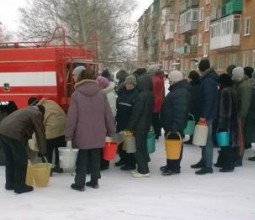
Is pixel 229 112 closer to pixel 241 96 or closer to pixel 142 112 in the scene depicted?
pixel 241 96

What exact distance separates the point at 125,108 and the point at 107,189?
4.59 feet

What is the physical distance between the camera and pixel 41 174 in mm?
6227

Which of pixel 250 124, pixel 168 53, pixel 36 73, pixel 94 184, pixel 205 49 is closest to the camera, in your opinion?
pixel 94 184

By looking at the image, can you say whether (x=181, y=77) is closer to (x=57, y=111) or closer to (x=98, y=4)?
(x=57, y=111)

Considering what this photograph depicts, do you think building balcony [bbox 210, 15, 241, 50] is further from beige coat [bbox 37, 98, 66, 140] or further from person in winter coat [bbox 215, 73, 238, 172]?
beige coat [bbox 37, 98, 66, 140]

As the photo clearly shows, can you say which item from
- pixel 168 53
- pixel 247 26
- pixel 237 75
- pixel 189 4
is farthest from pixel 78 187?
pixel 168 53

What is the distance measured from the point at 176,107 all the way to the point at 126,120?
0.88 m

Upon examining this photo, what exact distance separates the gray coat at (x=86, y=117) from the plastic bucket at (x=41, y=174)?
1.94 feet

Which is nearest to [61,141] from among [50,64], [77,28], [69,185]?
[69,185]

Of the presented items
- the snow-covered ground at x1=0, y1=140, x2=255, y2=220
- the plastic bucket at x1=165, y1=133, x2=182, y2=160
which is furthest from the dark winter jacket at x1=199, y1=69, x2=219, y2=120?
the snow-covered ground at x1=0, y1=140, x2=255, y2=220

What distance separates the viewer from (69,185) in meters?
6.45

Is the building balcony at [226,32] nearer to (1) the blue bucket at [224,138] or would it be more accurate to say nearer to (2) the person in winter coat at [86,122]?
(1) the blue bucket at [224,138]

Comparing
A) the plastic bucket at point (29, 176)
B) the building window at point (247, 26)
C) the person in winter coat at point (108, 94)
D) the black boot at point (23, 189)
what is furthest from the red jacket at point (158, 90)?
the building window at point (247, 26)

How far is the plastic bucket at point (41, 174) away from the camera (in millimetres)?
6199
